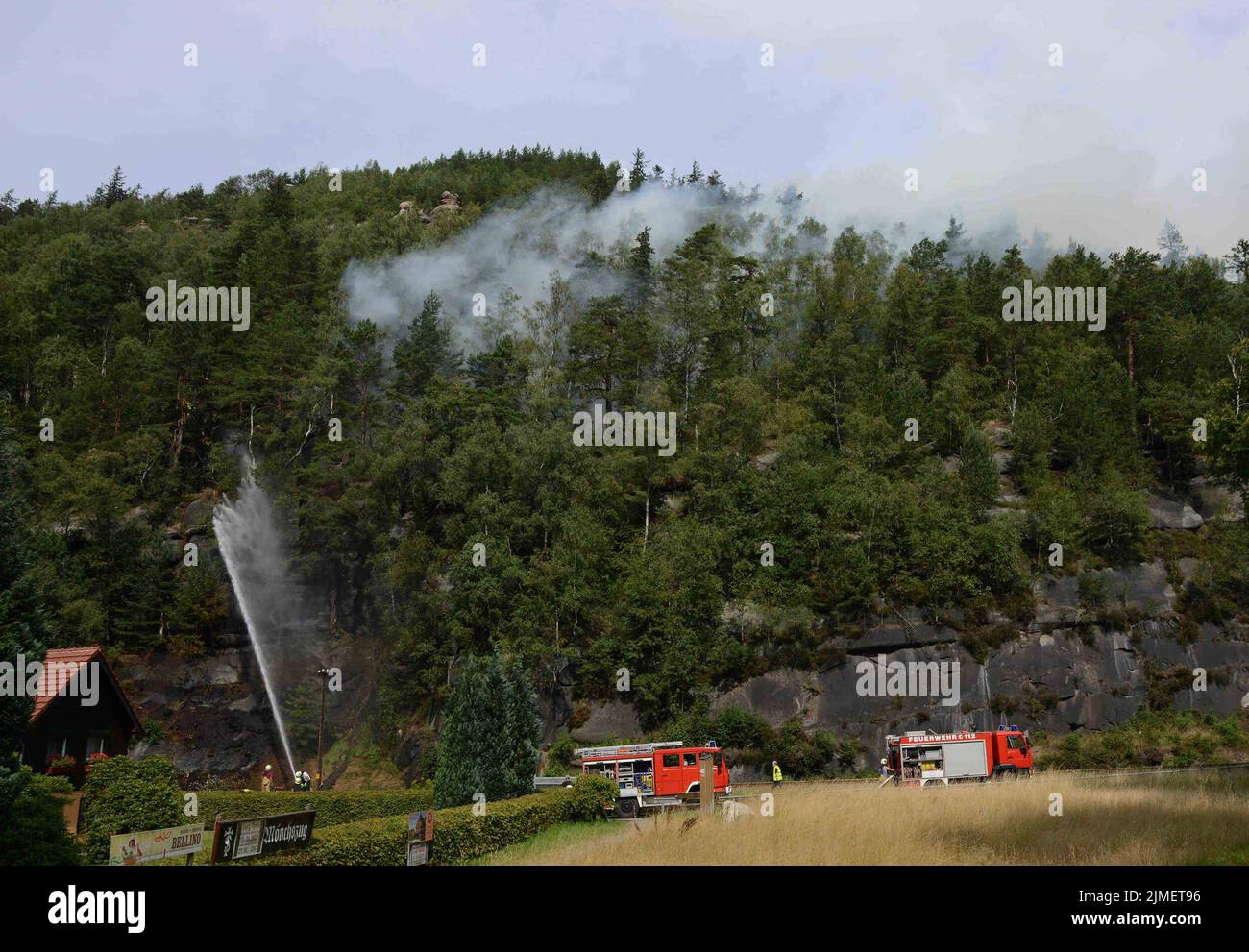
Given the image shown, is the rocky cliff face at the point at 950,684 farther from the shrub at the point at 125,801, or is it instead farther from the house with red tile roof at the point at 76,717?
the shrub at the point at 125,801

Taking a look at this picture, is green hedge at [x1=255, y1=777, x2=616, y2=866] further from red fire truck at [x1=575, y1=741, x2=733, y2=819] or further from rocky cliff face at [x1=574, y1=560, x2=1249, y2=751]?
rocky cliff face at [x1=574, y1=560, x2=1249, y2=751]

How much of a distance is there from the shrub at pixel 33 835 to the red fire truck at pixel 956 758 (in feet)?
101

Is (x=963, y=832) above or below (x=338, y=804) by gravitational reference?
above

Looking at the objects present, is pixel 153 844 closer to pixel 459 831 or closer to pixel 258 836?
pixel 258 836

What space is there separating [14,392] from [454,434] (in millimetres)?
38575

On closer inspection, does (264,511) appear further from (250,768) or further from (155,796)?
(155,796)

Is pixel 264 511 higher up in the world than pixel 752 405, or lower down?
lower down

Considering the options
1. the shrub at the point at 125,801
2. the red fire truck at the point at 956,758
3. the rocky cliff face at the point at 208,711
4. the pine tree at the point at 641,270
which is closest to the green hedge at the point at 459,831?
the shrub at the point at 125,801

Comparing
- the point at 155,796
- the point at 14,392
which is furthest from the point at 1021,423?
the point at 14,392

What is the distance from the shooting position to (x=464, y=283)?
92.2m

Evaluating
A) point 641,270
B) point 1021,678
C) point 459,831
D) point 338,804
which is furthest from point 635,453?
point 459,831

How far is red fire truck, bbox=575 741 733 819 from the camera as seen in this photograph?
37375 millimetres

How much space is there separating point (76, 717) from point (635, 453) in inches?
1514

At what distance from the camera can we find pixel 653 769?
125 feet
